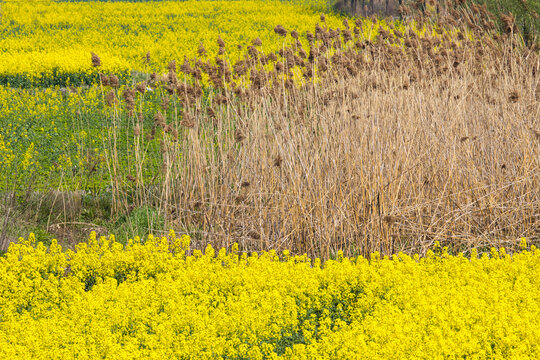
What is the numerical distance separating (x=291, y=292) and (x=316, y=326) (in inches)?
10.1

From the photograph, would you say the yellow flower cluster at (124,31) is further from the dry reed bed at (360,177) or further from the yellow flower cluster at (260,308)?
the yellow flower cluster at (260,308)

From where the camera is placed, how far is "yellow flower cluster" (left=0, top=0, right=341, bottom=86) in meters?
14.7

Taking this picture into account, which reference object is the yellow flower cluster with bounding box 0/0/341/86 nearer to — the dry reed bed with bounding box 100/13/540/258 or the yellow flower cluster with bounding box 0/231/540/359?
the dry reed bed with bounding box 100/13/540/258

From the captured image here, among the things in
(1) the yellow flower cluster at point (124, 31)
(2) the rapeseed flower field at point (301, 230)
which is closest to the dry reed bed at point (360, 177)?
(2) the rapeseed flower field at point (301, 230)

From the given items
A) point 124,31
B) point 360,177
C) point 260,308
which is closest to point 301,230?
point 360,177

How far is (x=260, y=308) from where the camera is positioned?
388 cm

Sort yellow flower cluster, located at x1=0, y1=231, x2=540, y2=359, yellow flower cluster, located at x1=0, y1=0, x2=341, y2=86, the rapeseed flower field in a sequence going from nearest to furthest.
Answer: yellow flower cluster, located at x1=0, y1=231, x2=540, y2=359
the rapeseed flower field
yellow flower cluster, located at x1=0, y1=0, x2=341, y2=86

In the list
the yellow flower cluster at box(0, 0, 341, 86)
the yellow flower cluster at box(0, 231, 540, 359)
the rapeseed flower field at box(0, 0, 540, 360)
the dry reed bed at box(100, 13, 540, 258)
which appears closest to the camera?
the yellow flower cluster at box(0, 231, 540, 359)

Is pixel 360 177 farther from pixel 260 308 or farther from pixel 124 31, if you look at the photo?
pixel 124 31

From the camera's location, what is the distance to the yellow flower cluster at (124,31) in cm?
1471

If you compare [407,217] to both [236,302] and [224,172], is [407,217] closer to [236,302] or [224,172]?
[224,172]

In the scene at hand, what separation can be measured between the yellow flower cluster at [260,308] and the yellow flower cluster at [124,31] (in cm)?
967

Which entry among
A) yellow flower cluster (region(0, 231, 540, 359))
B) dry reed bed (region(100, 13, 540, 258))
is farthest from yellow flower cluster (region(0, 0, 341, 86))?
yellow flower cluster (region(0, 231, 540, 359))

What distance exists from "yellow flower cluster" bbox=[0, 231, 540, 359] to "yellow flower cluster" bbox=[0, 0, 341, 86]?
9670mm
